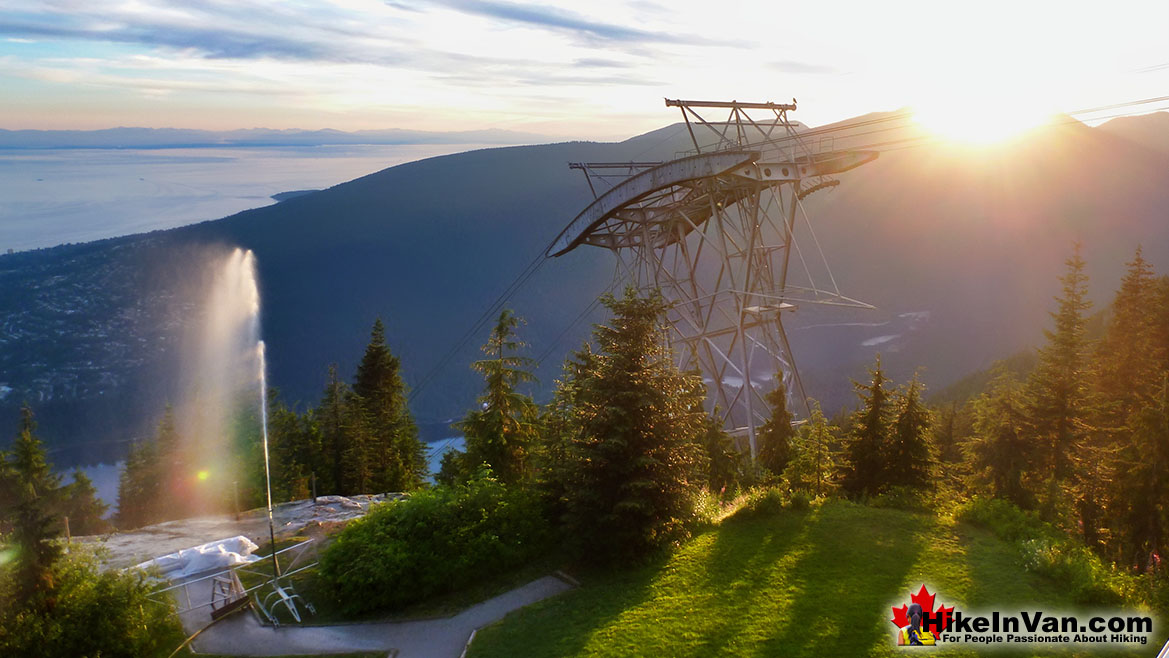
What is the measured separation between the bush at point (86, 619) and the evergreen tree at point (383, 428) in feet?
65.8

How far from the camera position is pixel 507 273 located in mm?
155000

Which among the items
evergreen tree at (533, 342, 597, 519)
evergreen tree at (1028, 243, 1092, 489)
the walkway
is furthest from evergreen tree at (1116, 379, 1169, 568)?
the walkway

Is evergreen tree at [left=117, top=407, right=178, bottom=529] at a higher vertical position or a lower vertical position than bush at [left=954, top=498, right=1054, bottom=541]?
lower

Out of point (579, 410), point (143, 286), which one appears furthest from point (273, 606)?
point (143, 286)

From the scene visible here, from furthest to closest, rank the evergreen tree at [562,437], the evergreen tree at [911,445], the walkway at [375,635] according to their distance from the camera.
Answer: the evergreen tree at [911,445] → the evergreen tree at [562,437] → the walkway at [375,635]

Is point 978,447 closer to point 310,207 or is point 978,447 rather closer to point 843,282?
point 843,282

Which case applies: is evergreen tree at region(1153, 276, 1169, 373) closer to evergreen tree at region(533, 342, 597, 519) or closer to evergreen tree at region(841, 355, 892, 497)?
evergreen tree at region(841, 355, 892, 497)

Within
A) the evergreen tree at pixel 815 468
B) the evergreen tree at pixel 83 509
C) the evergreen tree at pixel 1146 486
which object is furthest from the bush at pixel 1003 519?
the evergreen tree at pixel 83 509

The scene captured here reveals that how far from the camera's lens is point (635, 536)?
13172 millimetres

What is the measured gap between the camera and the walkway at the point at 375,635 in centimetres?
1183

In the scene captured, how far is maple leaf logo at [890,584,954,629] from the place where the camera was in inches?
395

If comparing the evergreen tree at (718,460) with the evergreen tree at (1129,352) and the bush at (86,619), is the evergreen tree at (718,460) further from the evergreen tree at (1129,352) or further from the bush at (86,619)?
the bush at (86,619)

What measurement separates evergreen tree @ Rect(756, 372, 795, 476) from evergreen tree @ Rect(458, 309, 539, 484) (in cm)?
657

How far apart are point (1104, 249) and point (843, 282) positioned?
46399 mm
